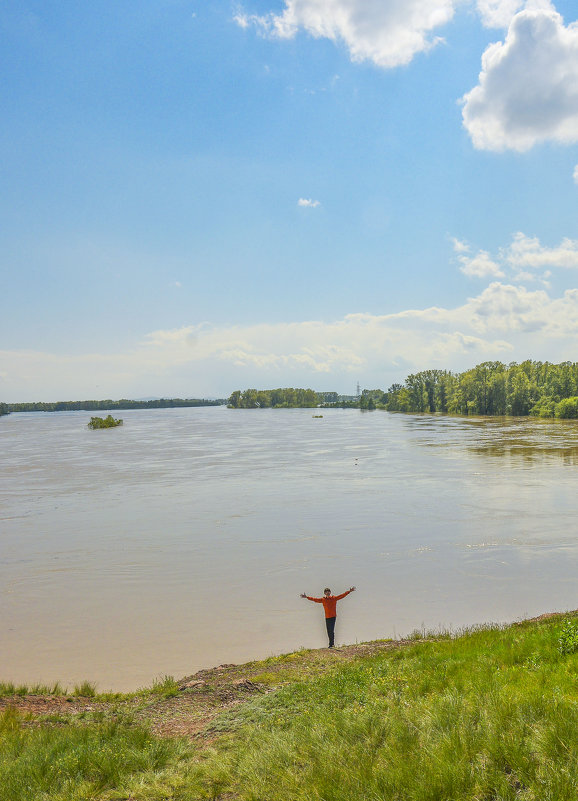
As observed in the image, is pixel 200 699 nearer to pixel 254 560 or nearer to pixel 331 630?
pixel 331 630

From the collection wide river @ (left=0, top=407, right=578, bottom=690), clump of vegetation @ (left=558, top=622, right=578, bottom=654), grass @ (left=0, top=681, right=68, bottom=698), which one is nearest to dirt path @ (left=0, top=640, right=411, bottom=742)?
grass @ (left=0, top=681, right=68, bottom=698)

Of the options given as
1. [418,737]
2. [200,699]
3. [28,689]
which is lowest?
[28,689]

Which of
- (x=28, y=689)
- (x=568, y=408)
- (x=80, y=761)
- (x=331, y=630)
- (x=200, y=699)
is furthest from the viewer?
(x=568, y=408)

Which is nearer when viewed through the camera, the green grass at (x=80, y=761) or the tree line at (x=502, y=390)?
the green grass at (x=80, y=761)

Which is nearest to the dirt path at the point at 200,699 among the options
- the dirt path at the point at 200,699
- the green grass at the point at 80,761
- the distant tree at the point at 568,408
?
the dirt path at the point at 200,699

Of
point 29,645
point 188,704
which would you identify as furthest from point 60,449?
point 188,704

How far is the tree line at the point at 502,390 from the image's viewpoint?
5305 inches

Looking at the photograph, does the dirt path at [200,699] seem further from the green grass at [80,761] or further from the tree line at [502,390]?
the tree line at [502,390]

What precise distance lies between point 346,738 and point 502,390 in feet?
513

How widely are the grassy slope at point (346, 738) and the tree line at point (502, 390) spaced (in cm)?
13477

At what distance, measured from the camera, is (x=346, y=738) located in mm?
6445

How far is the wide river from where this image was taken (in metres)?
15.0

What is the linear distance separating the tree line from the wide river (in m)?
102

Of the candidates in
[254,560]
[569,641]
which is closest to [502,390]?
[254,560]
